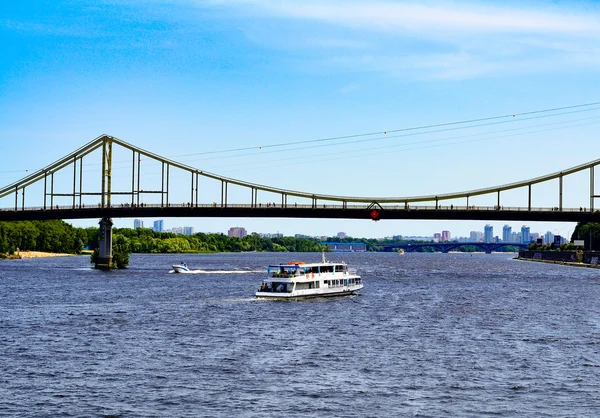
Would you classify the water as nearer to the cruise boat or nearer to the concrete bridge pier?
the cruise boat

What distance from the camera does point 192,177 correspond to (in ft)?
576

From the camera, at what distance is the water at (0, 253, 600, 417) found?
4125cm

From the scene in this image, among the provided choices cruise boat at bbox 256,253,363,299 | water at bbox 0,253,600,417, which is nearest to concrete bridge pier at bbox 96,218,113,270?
water at bbox 0,253,600,417

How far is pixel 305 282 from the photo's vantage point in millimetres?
98938

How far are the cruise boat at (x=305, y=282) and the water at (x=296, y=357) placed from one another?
2860 mm

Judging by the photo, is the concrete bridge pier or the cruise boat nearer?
the cruise boat

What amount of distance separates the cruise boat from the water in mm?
2860

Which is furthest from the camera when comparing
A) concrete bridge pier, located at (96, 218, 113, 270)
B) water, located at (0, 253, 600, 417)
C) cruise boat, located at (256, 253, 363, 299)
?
concrete bridge pier, located at (96, 218, 113, 270)

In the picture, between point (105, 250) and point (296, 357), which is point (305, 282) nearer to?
point (296, 357)

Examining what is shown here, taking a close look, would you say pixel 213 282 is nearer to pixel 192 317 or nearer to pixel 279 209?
pixel 279 209

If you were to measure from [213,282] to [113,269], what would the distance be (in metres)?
45.7

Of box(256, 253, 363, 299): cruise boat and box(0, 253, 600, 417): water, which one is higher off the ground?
box(256, 253, 363, 299): cruise boat

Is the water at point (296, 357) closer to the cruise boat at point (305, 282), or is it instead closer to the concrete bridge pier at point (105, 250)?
the cruise boat at point (305, 282)

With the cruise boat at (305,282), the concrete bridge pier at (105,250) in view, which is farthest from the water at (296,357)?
the concrete bridge pier at (105,250)
